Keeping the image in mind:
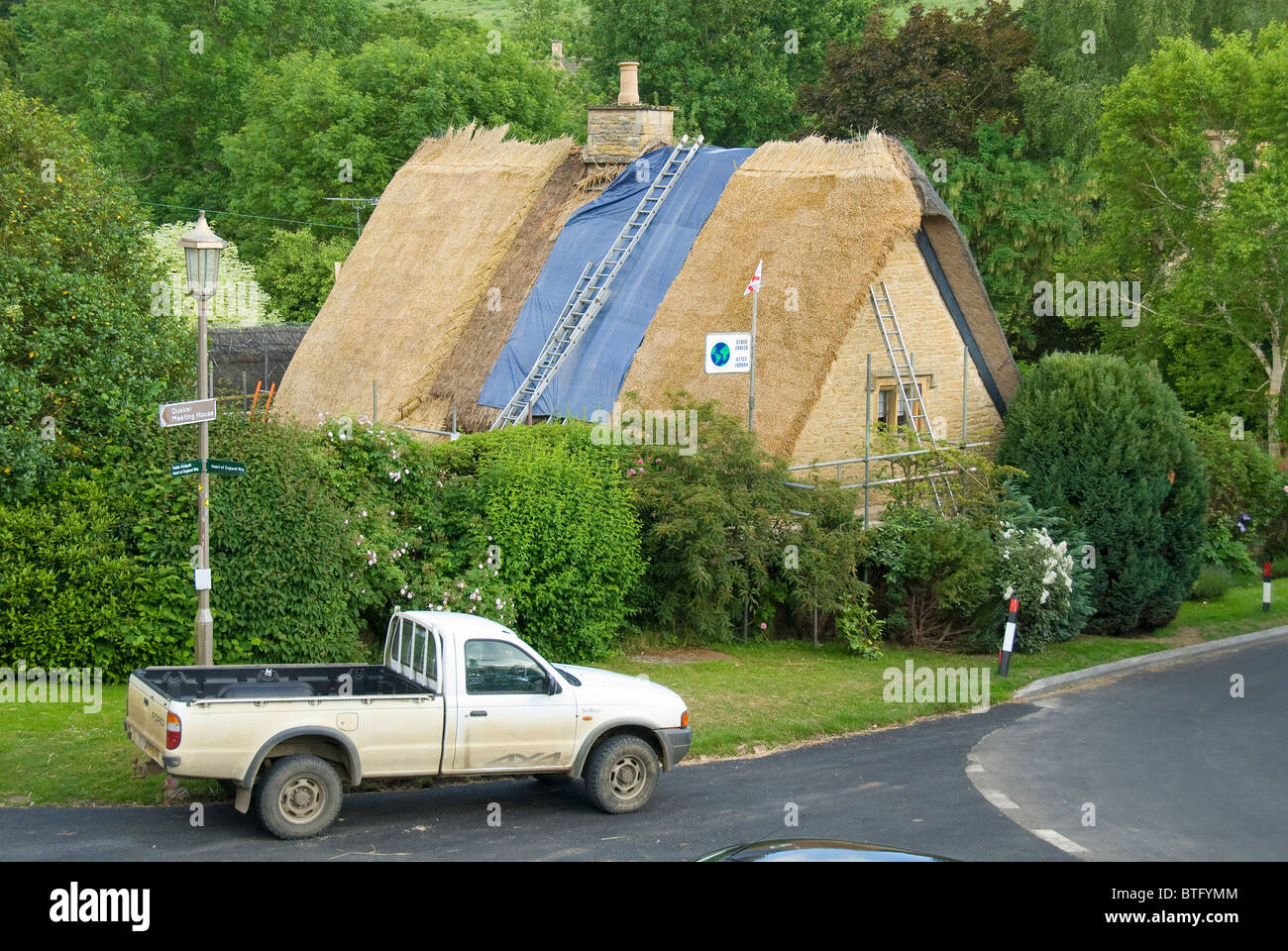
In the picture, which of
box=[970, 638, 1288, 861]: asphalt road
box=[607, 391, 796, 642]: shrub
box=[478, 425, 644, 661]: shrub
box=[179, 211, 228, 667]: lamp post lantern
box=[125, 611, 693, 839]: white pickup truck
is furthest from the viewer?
box=[607, 391, 796, 642]: shrub

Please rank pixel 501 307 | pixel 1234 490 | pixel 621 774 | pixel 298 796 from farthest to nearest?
pixel 1234 490 → pixel 501 307 → pixel 621 774 → pixel 298 796

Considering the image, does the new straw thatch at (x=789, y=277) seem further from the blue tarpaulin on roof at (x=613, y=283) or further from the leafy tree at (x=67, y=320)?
the leafy tree at (x=67, y=320)

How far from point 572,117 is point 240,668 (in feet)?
142

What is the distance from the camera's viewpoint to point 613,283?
26.0 m

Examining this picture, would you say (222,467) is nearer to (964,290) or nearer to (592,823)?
(592,823)

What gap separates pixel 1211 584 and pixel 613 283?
44.3 ft

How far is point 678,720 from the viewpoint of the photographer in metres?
12.9

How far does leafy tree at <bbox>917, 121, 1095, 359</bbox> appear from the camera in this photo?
38.9 metres

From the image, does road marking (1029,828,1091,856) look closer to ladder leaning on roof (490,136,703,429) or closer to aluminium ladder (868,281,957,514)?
aluminium ladder (868,281,957,514)

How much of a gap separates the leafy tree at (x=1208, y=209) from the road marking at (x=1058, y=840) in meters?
20.7

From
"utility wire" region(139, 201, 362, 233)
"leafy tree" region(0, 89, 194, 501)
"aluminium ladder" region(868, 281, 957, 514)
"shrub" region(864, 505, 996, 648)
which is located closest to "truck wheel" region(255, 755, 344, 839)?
"leafy tree" region(0, 89, 194, 501)

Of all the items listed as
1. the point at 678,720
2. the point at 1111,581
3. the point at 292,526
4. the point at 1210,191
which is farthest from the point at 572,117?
the point at 678,720

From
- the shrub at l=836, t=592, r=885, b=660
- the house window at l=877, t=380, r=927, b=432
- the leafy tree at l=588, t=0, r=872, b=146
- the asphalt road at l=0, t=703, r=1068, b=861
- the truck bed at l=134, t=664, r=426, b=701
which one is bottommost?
the asphalt road at l=0, t=703, r=1068, b=861

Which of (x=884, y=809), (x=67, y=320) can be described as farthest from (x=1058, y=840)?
(x=67, y=320)
